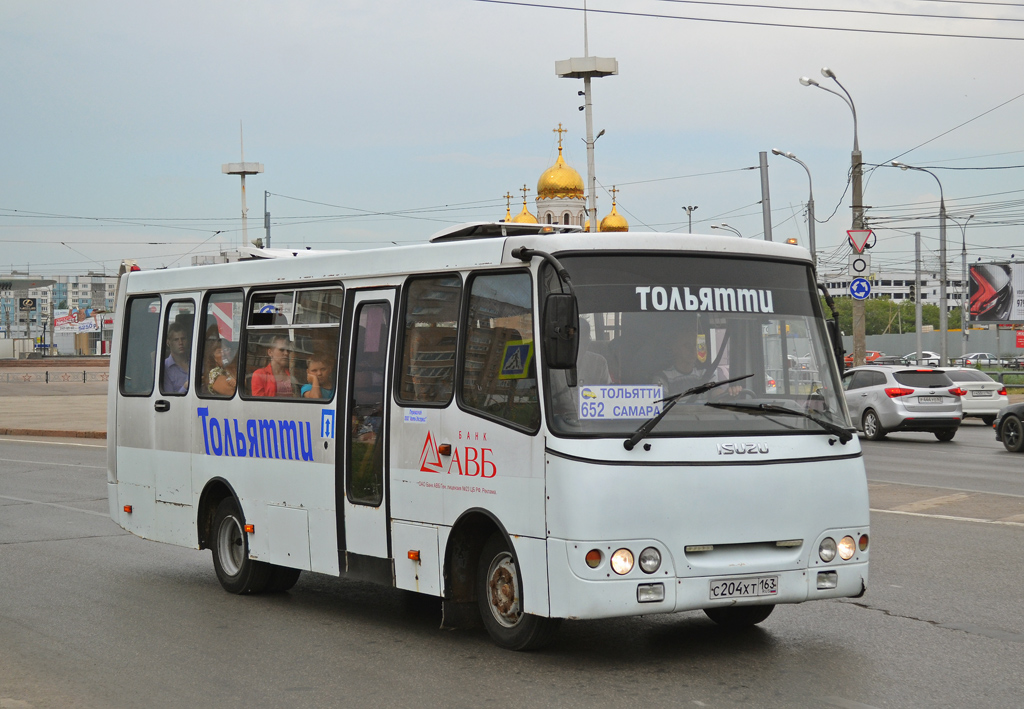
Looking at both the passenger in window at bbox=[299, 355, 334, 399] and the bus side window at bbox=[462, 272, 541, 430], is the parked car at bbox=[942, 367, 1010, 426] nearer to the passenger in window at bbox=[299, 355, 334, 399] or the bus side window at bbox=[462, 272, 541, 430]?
the passenger in window at bbox=[299, 355, 334, 399]

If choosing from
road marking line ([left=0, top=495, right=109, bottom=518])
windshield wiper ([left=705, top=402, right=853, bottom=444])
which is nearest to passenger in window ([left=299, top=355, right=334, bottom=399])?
windshield wiper ([left=705, top=402, right=853, bottom=444])

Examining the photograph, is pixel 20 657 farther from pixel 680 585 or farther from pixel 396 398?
pixel 680 585

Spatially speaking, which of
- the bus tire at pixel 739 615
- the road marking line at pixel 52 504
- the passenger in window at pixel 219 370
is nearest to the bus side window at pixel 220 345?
the passenger in window at pixel 219 370

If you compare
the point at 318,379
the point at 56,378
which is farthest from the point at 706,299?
the point at 56,378

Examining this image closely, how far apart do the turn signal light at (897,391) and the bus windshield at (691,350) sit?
18485mm

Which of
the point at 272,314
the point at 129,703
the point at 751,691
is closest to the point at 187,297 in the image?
the point at 272,314

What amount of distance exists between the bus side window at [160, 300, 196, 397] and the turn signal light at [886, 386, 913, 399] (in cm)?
1790

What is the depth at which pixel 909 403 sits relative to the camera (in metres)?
24.8

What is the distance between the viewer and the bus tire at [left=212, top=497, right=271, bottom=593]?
365 inches

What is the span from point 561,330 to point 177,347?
4933mm

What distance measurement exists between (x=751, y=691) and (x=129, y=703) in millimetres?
3090

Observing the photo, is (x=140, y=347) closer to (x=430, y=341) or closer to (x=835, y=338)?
(x=430, y=341)

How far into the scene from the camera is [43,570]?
10.5 m

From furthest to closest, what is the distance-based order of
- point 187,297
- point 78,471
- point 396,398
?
point 78,471 < point 187,297 < point 396,398
